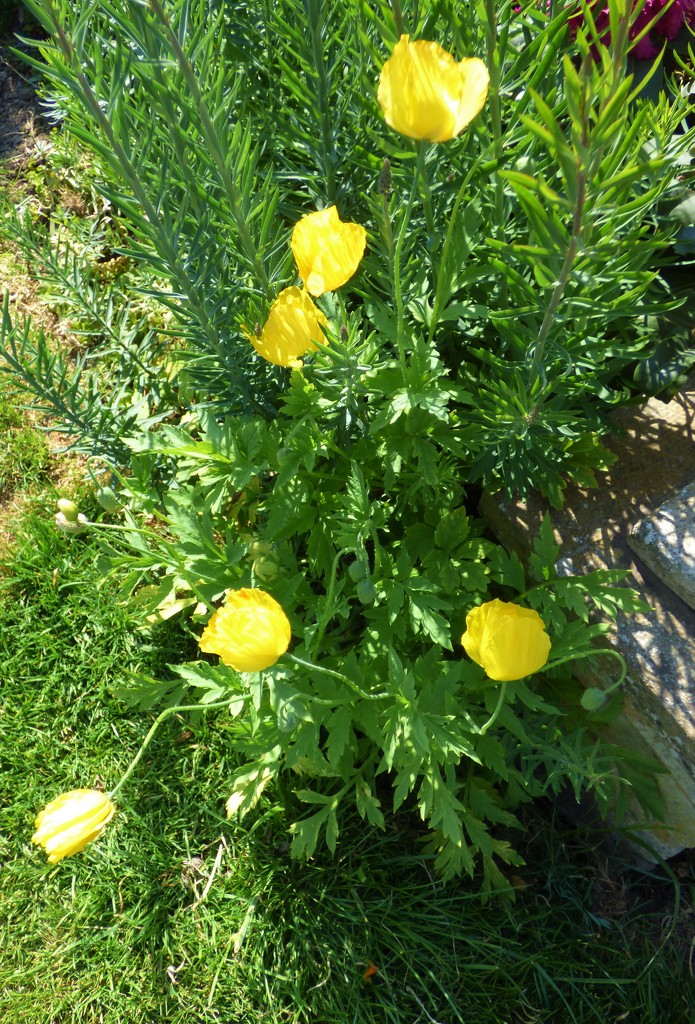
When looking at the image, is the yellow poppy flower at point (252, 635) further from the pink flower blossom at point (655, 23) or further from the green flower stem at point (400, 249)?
the pink flower blossom at point (655, 23)

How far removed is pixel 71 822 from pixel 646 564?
119 centimetres

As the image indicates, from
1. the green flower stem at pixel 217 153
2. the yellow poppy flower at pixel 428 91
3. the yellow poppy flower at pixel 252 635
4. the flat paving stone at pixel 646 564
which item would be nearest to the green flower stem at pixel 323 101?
the green flower stem at pixel 217 153

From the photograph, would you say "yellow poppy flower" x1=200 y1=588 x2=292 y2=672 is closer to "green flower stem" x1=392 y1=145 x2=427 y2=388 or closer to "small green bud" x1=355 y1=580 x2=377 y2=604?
"small green bud" x1=355 y1=580 x2=377 y2=604

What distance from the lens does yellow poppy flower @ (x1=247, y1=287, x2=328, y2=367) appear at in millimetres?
1298

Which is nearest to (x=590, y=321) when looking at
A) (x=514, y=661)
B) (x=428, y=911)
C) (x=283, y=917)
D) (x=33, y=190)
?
(x=514, y=661)

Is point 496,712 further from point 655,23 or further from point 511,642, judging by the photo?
point 655,23

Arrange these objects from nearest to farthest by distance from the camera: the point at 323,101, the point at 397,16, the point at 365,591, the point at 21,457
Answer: the point at 397,16 → the point at 365,591 → the point at 323,101 → the point at 21,457

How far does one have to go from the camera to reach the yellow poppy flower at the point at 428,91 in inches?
38.4

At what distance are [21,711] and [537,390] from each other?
164 centimetres

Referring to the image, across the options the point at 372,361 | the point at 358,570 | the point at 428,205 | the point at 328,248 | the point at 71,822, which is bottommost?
the point at 71,822

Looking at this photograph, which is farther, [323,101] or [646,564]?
[646,564]

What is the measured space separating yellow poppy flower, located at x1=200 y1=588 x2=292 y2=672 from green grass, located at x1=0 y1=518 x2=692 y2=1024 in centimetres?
87

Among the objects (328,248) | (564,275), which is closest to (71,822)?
(328,248)

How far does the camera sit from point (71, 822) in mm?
1302
